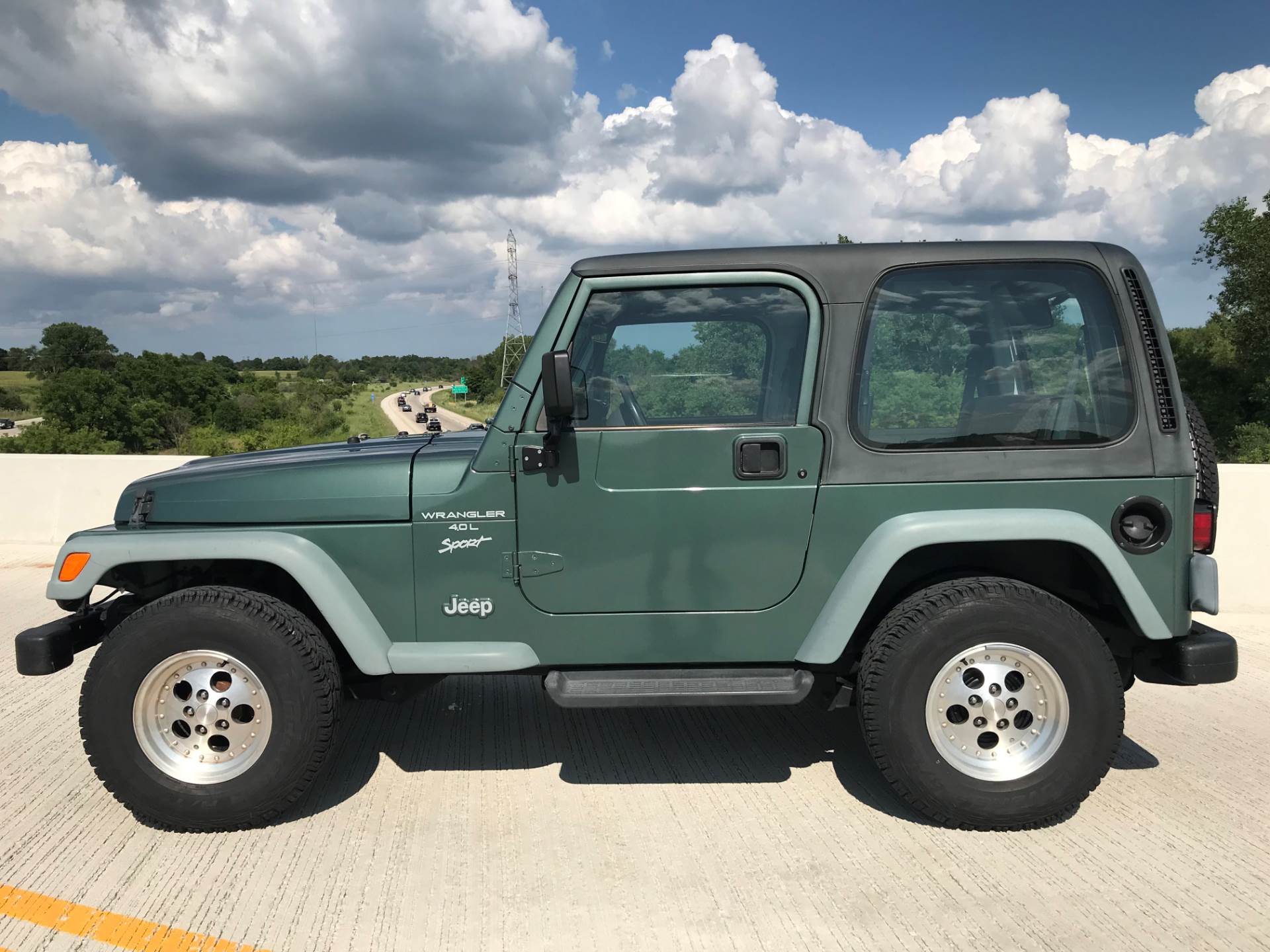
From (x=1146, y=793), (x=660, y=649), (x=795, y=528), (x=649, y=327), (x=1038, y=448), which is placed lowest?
(x=1146, y=793)

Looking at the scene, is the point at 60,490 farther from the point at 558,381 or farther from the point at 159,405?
the point at 159,405

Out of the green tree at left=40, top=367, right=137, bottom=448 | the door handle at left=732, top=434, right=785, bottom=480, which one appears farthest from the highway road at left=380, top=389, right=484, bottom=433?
the door handle at left=732, top=434, right=785, bottom=480

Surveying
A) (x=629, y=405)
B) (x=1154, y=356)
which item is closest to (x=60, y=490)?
(x=629, y=405)

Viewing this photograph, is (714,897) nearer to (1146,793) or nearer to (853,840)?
(853,840)

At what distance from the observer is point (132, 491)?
3738mm

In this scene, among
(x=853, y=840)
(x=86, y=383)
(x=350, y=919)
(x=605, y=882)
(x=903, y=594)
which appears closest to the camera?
(x=350, y=919)

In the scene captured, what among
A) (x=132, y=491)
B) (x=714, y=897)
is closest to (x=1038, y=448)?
(x=714, y=897)

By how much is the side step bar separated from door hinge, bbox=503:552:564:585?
419 mm

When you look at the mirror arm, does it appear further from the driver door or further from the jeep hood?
the jeep hood

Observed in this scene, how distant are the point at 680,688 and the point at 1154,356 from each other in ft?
6.89

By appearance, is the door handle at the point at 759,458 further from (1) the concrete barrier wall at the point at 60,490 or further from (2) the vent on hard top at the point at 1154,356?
(1) the concrete barrier wall at the point at 60,490

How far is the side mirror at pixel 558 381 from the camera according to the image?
315 centimetres

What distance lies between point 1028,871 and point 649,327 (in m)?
2.30

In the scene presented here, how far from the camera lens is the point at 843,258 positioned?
348 cm
